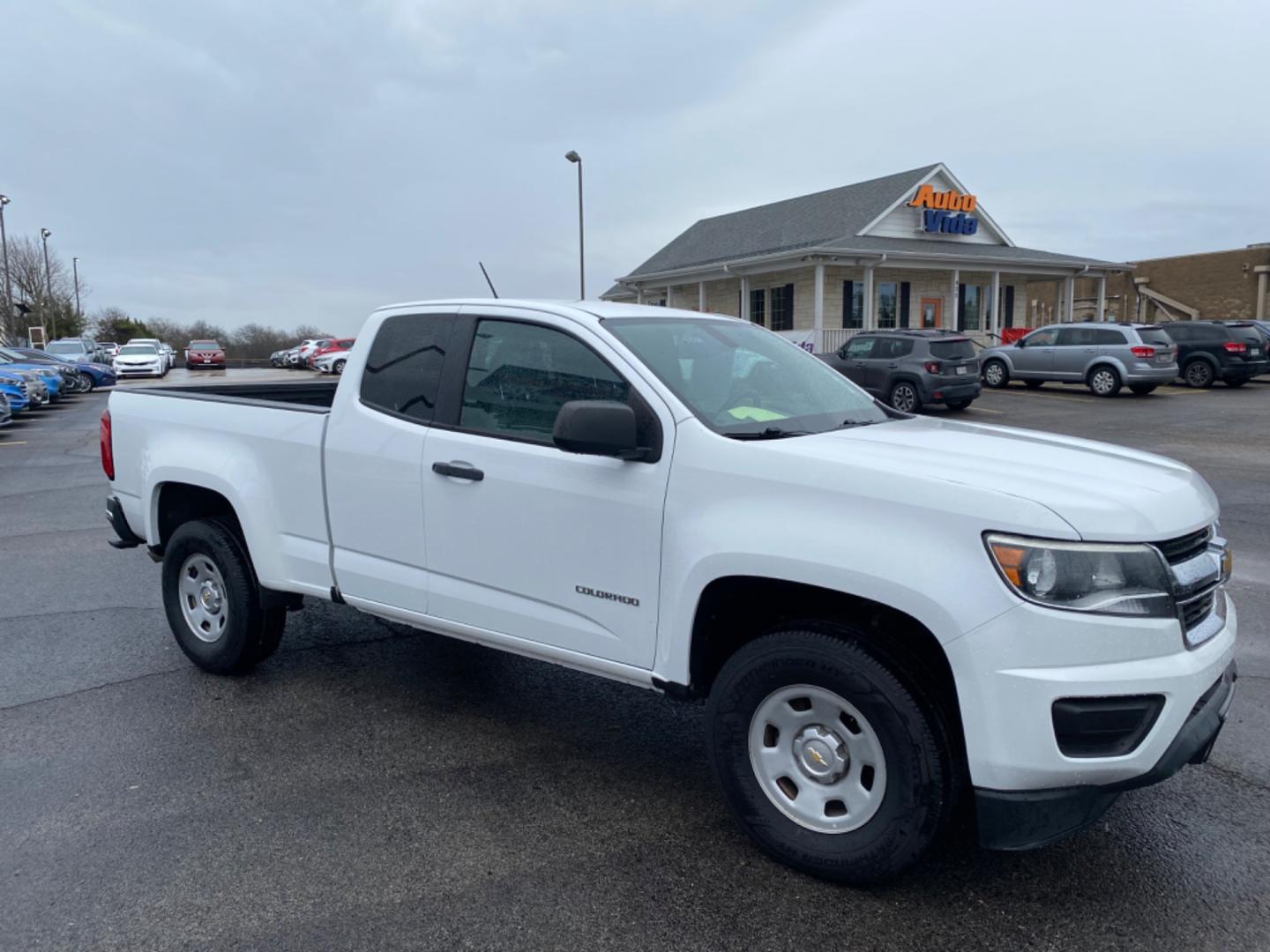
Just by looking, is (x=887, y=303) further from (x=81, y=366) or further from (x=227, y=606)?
(x=227, y=606)

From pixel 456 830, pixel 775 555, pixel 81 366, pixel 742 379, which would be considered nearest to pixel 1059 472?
pixel 775 555

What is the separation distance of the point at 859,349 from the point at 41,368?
20861mm

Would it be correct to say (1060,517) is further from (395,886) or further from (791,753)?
(395,886)

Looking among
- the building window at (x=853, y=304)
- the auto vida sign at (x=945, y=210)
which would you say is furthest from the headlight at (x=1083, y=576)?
the auto vida sign at (x=945, y=210)

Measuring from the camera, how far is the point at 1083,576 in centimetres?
266

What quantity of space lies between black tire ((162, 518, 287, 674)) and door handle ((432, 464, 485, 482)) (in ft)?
5.16

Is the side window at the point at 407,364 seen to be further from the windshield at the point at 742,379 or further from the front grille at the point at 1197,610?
the front grille at the point at 1197,610

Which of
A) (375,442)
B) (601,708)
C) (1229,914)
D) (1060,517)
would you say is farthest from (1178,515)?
(375,442)

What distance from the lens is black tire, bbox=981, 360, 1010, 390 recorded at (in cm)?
2519

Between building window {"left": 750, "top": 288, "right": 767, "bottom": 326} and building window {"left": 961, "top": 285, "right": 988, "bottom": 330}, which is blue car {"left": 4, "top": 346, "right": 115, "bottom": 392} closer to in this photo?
building window {"left": 750, "top": 288, "right": 767, "bottom": 326}

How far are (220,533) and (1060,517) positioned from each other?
4.04 meters

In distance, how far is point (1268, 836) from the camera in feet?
11.2

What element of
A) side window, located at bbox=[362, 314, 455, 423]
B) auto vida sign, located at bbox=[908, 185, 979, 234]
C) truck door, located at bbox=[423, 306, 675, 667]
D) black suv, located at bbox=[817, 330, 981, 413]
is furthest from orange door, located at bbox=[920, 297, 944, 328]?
truck door, located at bbox=[423, 306, 675, 667]

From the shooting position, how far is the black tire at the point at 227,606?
4.82 metres
